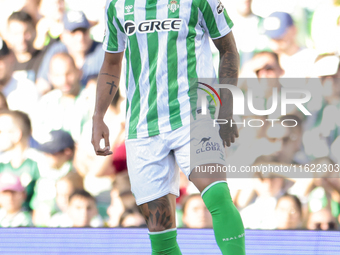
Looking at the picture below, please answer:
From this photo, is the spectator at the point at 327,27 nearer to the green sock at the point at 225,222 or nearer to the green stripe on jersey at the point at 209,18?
the green stripe on jersey at the point at 209,18

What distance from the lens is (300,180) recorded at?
2613 millimetres

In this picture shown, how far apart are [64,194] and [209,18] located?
1898 mm

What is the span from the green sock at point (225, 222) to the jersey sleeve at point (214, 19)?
1.90 feet

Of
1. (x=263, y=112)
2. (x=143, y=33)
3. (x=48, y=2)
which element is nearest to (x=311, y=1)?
(x=263, y=112)

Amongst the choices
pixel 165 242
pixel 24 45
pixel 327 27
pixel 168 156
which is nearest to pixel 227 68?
pixel 168 156

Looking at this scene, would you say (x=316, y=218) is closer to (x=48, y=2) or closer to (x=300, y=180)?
(x=300, y=180)

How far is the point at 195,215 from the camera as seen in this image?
2719mm

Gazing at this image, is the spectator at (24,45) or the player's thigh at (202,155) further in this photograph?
the spectator at (24,45)

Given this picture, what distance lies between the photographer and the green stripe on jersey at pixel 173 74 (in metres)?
1.34

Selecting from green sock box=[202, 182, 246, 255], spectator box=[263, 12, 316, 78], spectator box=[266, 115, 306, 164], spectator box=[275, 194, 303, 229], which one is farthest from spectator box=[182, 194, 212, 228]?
green sock box=[202, 182, 246, 255]

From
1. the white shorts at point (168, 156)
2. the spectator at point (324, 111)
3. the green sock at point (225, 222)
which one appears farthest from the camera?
the spectator at point (324, 111)

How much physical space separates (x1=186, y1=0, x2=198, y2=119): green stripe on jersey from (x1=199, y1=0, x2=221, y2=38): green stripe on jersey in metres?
0.03

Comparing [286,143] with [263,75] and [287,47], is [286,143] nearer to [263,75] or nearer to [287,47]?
[263,75]

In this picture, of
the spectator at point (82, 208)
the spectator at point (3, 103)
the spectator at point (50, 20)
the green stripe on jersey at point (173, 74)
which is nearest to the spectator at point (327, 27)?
the green stripe on jersey at point (173, 74)
